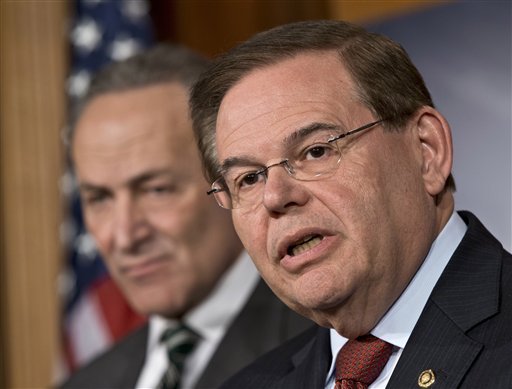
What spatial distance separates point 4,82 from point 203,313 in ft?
7.67

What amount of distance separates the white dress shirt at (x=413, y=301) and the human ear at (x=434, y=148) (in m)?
0.11

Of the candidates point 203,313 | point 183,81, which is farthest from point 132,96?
point 203,313

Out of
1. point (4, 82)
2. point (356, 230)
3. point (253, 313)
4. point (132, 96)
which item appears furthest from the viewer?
point (4, 82)

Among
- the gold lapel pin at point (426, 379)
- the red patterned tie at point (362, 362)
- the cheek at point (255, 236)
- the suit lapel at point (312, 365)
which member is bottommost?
the suit lapel at point (312, 365)

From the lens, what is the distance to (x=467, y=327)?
2.19 meters

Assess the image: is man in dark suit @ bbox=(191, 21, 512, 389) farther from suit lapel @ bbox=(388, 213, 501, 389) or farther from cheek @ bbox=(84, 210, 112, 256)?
cheek @ bbox=(84, 210, 112, 256)

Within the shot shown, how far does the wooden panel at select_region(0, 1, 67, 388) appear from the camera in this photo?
546cm

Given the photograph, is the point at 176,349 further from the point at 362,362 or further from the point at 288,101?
the point at 288,101

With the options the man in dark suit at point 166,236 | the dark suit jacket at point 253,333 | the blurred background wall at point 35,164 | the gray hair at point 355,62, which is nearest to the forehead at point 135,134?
the man in dark suit at point 166,236

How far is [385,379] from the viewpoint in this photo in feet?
7.52

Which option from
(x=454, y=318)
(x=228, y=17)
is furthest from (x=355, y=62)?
(x=228, y=17)

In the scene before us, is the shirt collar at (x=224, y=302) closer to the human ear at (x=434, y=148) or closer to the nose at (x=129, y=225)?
the nose at (x=129, y=225)

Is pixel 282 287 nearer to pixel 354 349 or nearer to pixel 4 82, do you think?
pixel 354 349

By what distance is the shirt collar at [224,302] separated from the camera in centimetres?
366
